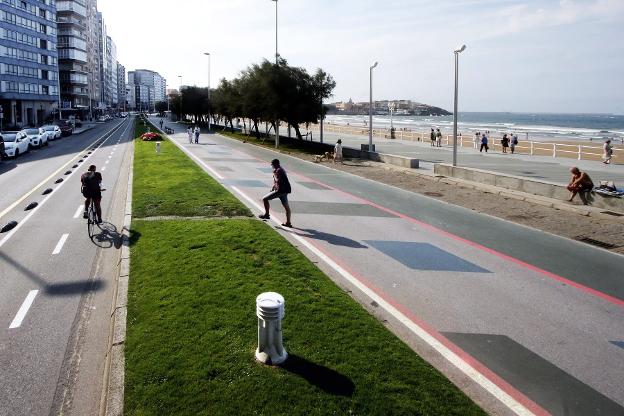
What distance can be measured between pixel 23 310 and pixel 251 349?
3980 mm

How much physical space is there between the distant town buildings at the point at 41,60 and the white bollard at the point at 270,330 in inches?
3054

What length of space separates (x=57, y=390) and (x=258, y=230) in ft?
21.7

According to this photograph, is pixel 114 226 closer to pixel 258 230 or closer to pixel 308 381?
pixel 258 230

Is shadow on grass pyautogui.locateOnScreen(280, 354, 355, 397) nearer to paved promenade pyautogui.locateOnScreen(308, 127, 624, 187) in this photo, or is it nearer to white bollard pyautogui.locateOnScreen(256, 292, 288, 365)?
white bollard pyautogui.locateOnScreen(256, 292, 288, 365)

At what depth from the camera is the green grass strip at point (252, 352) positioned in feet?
16.2

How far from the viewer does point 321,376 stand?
539 centimetres

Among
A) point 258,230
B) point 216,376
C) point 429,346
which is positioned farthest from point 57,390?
point 258,230

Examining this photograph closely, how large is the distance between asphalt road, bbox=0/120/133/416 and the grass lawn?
552mm

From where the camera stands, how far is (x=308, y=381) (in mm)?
5301

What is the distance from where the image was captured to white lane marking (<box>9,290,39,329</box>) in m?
7.22

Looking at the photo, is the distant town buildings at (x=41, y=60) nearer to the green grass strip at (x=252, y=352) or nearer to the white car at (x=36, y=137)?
the white car at (x=36, y=137)

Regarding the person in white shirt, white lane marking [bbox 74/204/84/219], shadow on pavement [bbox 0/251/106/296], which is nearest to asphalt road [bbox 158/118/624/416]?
shadow on pavement [bbox 0/251/106/296]

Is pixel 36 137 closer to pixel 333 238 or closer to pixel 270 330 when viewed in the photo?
pixel 333 238

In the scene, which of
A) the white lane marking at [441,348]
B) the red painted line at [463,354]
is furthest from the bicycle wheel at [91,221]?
the red painted line at [463,354]
